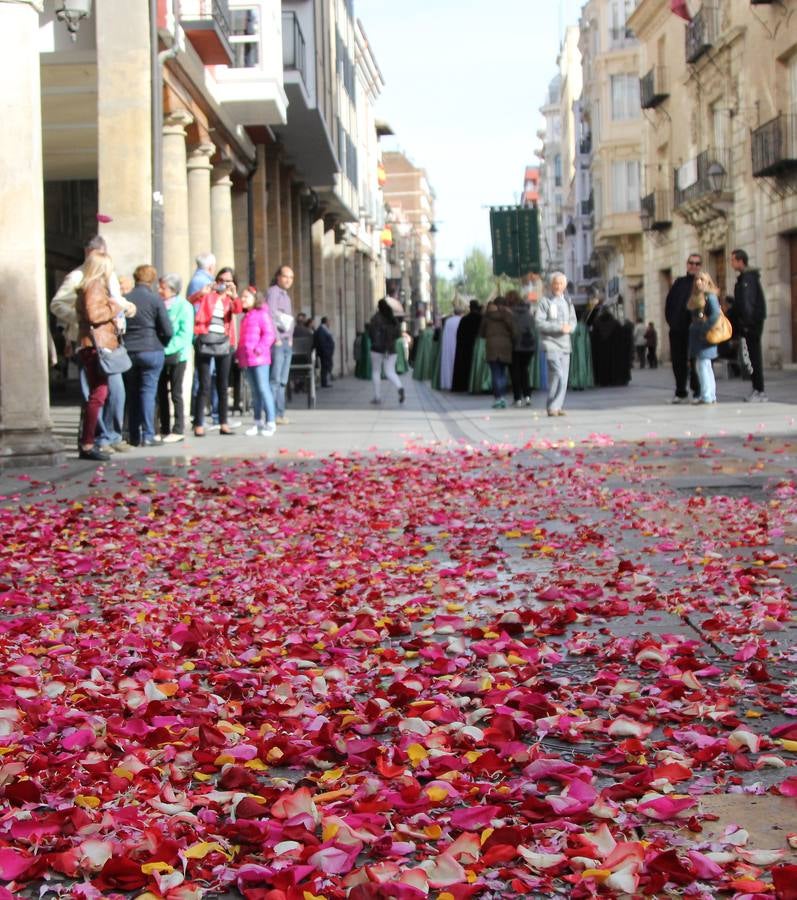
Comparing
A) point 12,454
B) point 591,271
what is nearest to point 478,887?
point 12,454

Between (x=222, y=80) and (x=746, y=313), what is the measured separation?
1060 cm

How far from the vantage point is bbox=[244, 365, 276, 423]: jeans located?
16.4 m

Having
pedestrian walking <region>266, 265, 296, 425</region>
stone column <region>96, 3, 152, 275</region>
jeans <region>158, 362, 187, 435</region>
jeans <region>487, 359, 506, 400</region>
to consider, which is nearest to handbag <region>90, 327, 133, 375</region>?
jeans <region>158, 362, 187, 435</region>

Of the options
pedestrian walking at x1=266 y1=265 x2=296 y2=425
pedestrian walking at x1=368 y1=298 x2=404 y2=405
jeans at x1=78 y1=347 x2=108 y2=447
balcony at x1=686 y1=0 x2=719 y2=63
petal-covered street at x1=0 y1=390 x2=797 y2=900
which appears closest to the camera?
petal-covered street at x1=0 y1=390 x2=797 y2=900

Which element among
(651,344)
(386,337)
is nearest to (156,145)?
(386,337)

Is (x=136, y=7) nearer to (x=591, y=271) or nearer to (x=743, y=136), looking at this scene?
(x=743, y=136)

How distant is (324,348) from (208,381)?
60.6ft

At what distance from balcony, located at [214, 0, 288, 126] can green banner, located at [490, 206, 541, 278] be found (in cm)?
4016

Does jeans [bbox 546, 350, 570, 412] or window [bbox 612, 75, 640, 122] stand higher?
window [bbox 612, 75, 640, 122]

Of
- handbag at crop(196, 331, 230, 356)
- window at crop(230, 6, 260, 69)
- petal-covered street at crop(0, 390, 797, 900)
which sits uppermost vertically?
window at crop(230, 6, 260, 69)

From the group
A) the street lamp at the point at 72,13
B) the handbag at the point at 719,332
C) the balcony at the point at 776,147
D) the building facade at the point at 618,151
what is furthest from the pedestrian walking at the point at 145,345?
the building facade at the point at 618,151

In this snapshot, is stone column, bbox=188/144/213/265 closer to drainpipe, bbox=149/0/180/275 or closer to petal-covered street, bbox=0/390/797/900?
drainpipe, bbox=149/0/180/275

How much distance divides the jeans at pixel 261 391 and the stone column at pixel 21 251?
4048mm

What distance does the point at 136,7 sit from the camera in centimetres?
1708
